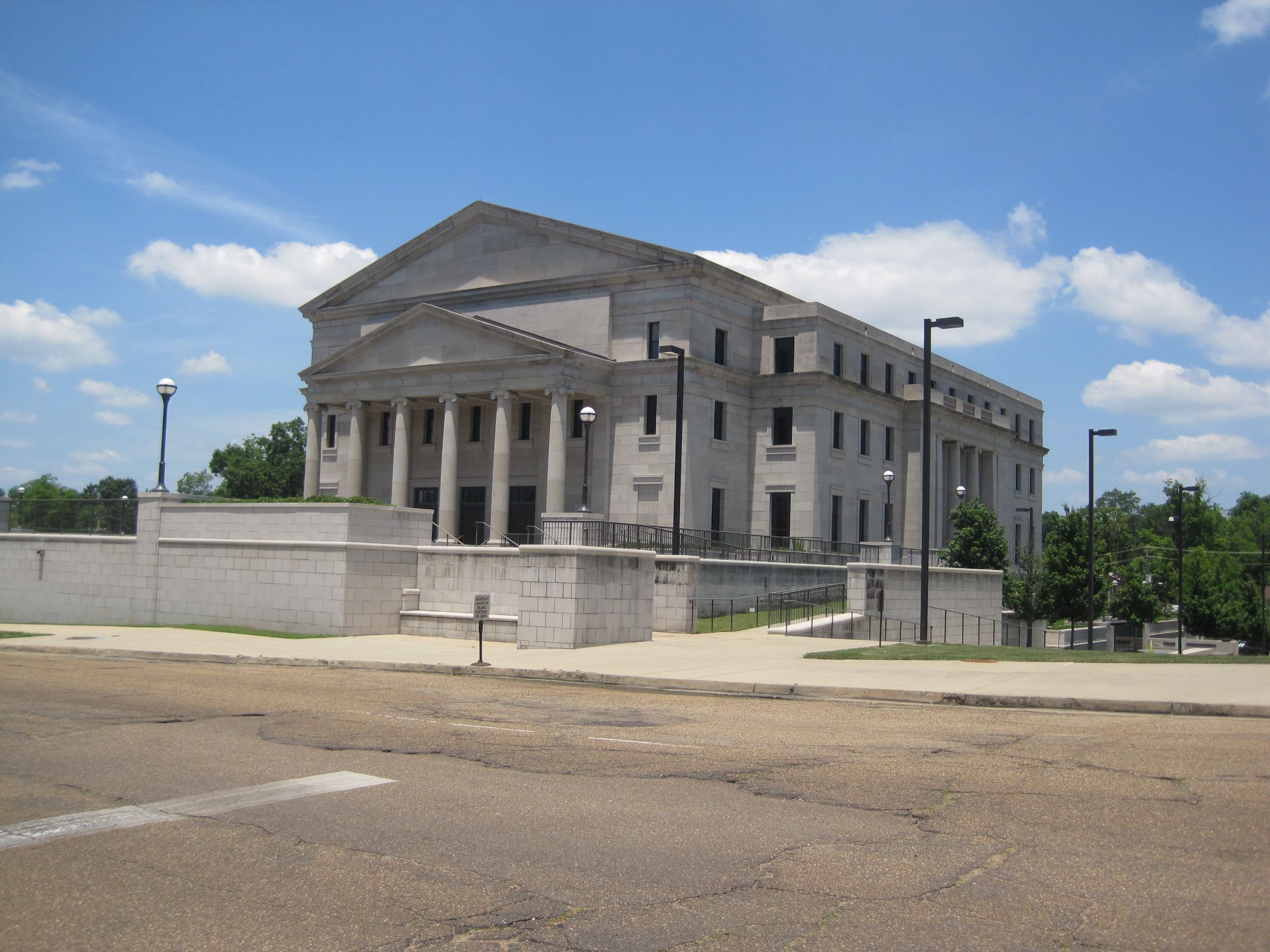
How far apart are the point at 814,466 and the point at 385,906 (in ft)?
153

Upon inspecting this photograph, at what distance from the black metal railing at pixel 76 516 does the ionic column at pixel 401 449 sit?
1727 cm

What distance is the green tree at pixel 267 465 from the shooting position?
347 ft

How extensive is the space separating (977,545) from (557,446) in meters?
20.2

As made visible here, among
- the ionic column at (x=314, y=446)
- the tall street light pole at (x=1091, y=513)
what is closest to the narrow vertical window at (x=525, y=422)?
the ionic column at (x=314, y=446)

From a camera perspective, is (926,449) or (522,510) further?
(522,510)

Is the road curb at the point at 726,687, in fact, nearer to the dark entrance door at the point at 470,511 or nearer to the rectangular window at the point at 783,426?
the dark entrance door at the point at 470,511

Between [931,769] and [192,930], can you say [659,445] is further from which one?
[192,930]

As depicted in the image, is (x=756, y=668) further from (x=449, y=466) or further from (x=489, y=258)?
(x=489, y=258)

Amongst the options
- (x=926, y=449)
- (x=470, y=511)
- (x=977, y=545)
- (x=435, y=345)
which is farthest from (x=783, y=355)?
(x=926, y=449)

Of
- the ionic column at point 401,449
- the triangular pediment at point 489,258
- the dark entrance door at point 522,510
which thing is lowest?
the dark entrance door at point 522,510

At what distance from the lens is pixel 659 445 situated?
48.3m

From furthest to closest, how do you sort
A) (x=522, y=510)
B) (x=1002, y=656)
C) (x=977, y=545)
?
(x=522, y=510)
(x=977, y=545)
(x=1002, y=656)

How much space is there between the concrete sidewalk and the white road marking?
28.1ft

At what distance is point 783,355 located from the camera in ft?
176
